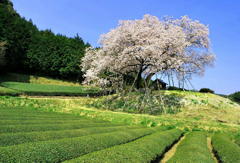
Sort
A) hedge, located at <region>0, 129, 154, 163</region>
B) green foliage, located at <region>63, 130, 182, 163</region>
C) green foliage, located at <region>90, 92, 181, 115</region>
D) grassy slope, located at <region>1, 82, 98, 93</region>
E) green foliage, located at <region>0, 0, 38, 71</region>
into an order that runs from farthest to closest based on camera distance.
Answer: green foliage, located at <region>0, 0, 38, 71</region>
grassy slope, located at <region>1, 82, 98, 93</region>
green foliage, located at <region>90, 92, 181, 115</region>
green foliage, located at <region>63, 130, 182, 163</region>
hedge, located at <region>0, 129, 154, 163</region>

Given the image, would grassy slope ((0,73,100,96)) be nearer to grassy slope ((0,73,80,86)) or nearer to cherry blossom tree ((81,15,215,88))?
grassy slope ((0,73,80,86))

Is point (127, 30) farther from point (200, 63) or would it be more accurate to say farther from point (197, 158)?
point (197, 158)

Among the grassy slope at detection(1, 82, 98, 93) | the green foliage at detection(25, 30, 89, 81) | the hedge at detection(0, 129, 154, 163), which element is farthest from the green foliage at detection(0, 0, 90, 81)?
the hedge at detection(0, 129, 154, 163)

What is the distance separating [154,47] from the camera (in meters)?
23.7

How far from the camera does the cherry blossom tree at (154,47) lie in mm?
24016

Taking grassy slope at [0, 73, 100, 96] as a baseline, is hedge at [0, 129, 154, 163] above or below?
below

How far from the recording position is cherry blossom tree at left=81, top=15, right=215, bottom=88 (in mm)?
24016

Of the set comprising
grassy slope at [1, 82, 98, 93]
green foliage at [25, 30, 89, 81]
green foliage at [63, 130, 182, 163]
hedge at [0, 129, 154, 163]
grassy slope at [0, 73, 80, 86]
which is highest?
green foliage at [25, 30, 89, 81]

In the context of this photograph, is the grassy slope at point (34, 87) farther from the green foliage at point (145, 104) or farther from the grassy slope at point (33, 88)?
the green foliage at point (145, 104)

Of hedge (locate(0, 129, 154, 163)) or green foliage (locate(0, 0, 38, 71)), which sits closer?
hedge (locate(0, 129, 154, 163))

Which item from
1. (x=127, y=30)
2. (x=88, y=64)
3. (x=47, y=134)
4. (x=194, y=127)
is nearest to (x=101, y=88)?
(x=88, y=64)

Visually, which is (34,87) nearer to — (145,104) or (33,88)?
(33,88)

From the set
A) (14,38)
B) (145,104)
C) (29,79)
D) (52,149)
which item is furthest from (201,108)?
(14,38)

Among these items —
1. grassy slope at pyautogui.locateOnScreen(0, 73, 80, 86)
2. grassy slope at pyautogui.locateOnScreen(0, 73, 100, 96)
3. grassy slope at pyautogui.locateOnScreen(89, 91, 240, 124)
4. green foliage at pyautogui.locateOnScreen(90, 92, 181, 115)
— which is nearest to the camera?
grassy slope at pyautogui.locateOnScreen(89, 91, 240, 124)
